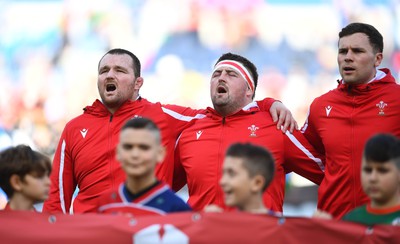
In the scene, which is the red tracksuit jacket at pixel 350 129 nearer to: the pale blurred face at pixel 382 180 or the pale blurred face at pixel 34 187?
the pale blurred face at pixel 382 180

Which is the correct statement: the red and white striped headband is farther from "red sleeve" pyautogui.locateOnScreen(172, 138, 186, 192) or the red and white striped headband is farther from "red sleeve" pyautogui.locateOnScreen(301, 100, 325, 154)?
"red sleeve" pyautogui.locateOnScreen(172, 138, 186, 192)

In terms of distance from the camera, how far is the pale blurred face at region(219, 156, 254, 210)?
4586 mm

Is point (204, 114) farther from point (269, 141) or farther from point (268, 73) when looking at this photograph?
point (268, 73)

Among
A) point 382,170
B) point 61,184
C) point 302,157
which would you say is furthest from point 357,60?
point 61,184

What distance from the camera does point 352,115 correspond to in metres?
5.70

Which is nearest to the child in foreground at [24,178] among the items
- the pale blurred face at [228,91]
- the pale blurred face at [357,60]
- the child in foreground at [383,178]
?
the pale blurred face at [228,91]

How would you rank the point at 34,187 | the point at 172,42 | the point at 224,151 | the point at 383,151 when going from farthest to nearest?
the point at 172,42 < the point at 224,151 < the point at 34,187 < the point at 383,151

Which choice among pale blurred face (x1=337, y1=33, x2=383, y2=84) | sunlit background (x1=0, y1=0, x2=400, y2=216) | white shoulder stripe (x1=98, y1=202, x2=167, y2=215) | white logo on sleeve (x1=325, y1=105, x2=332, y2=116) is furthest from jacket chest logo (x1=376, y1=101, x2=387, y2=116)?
sunlit background (x1=0, y1=0, x2=400, y2=216)

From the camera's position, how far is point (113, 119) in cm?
615

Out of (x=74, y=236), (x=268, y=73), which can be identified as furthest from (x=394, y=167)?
(x=268, y=73)

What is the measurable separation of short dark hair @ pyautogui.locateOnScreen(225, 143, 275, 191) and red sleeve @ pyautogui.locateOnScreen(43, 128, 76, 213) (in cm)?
174

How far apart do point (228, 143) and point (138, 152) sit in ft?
4.46

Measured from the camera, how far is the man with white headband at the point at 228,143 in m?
5.86

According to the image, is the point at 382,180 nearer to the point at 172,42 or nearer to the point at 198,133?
the point at 198,133
